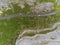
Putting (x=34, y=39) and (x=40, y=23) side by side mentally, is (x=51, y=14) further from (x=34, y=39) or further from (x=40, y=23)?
(x=34, y=39)

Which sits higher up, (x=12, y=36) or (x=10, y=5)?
(x=10, y=5)

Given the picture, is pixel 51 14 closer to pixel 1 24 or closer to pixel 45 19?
pixel 45 19

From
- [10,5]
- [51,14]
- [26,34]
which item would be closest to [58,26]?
[51,14]

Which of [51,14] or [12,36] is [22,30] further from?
[51,14]

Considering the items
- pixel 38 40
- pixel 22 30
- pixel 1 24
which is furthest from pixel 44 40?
pixel 1 24

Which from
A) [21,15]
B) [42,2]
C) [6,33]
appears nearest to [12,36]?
[6,33]

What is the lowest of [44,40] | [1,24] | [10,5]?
[44,40]

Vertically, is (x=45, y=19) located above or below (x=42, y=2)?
below
